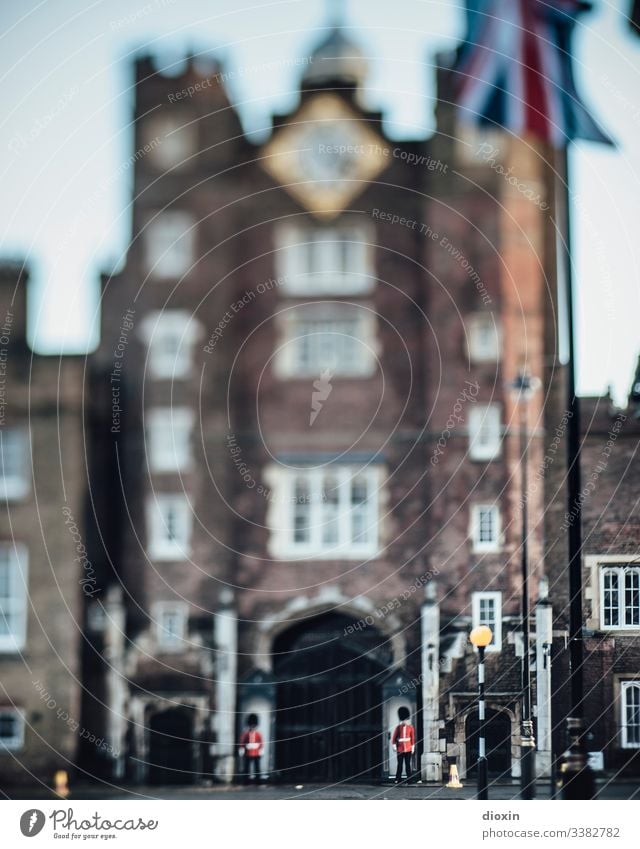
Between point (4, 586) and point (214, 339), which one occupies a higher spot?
point (214, 339)

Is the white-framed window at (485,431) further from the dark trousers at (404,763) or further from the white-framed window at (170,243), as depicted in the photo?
the white-framed window at (170,243)

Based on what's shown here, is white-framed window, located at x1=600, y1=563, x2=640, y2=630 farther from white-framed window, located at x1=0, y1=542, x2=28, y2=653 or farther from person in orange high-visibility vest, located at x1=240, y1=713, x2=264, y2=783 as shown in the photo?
white-framed window, located at x1=0, y1=542, x2=28, y2=653

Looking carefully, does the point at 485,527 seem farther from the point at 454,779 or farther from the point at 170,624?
the point at 170,624

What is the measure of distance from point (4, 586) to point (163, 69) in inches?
235

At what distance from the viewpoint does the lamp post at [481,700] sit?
10.7 meters

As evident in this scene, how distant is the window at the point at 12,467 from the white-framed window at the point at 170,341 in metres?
1.74

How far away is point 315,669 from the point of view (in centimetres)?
1288

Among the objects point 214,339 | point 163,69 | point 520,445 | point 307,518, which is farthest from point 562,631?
point 163,69

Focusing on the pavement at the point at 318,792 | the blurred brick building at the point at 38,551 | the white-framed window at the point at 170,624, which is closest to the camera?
the pavement at the point at 318,792

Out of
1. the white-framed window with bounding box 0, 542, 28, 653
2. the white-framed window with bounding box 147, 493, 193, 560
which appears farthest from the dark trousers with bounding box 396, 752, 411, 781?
the white-framed window with bounding box 0, 542, 28, 653

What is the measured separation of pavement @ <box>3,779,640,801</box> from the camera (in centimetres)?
1067

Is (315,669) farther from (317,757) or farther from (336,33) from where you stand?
(336,33)

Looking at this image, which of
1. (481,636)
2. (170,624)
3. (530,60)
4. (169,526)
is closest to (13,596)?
(170,624)

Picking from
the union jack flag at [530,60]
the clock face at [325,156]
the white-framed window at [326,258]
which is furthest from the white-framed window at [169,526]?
the union jack flag at [530,60]
